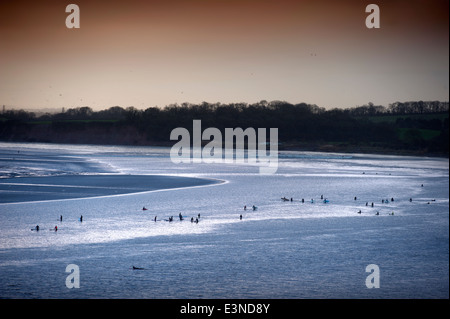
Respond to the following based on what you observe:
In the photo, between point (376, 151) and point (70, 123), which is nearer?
point (376, 151)

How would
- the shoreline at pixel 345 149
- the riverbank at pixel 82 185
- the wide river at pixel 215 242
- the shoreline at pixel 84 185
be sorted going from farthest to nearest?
the shoreline at pixel 345 149
the riverbank at pixel 82 185
the shoreline at pixel 84 185
the wide river at pixel 215 242

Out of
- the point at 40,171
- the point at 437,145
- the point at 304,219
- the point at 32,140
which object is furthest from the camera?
the point at 32,140

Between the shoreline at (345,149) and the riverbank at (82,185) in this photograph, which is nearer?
the riverbank at (82,185)

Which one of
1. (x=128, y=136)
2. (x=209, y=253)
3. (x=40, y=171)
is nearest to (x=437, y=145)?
(x=128, y=136)

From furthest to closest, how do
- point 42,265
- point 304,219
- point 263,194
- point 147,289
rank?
point 263,194
point 304,219
point 42,265
point 147,289

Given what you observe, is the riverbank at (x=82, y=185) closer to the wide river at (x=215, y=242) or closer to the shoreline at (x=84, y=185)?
the shoreline at (x=84, y=185)

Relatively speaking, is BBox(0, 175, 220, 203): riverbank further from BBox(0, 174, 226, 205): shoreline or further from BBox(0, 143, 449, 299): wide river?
BBox(0, 143, 449, 299): wide river

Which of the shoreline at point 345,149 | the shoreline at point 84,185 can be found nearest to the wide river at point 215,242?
the shoreline at point 84,185

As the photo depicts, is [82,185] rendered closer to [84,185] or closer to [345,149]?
[84,185]

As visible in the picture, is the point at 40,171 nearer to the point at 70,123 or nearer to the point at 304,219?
the point at 304,219

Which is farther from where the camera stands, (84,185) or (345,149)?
(345,149)

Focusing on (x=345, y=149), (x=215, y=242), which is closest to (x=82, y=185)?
(x=215, y=242)
